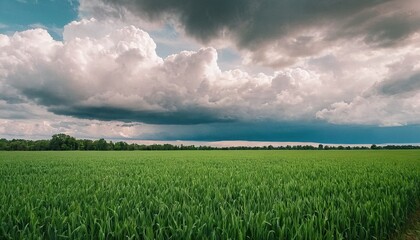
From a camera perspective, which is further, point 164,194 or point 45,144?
point 45,144

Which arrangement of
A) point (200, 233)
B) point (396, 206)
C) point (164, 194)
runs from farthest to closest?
point (164, 194)
point (396, 206)
point (200, 233)

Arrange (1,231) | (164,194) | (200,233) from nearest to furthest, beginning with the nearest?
(200,233)
(1,231)
(164,194)

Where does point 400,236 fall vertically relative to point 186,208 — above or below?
below

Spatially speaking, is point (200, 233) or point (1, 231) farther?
point (1, 231)

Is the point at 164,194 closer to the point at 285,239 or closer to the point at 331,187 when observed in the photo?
the point at 285,239

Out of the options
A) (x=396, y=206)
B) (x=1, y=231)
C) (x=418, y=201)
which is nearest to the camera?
(x=1, y=231)

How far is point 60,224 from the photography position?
477 centimetres

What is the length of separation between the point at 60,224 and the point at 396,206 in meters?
7.20

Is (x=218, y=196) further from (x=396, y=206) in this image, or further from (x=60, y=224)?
(x=396, y=206)

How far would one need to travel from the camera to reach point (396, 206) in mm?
6469

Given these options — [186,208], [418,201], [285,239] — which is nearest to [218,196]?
[186,208]

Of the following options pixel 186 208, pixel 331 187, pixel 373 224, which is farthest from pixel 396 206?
pixel 186 208

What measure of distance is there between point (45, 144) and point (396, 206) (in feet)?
540

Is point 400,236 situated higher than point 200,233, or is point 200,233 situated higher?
point 200,233
